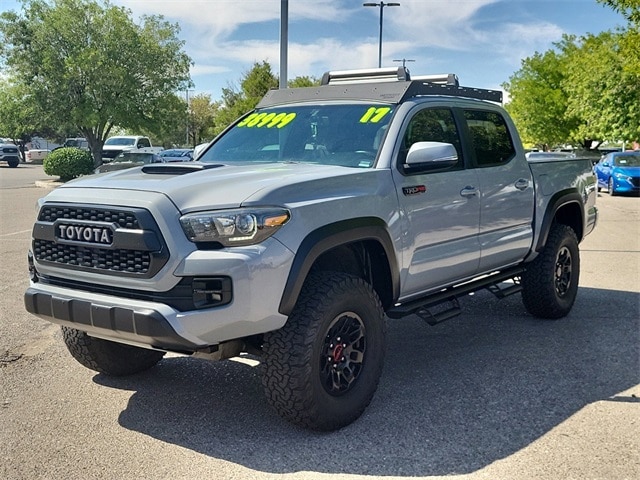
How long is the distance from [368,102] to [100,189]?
6.74 ft

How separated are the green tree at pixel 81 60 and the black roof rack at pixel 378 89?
2478 cm

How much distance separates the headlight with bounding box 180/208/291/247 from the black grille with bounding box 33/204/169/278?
167 millimetres

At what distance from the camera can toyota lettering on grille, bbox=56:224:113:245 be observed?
3590mm

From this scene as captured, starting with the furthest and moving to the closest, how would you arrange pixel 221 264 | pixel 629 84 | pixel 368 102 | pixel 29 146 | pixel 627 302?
pixel 29 146
pixel 629 84
pixel 627 302
pixel 368 102
pixel 221 264

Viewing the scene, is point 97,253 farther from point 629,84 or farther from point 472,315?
point 629,84

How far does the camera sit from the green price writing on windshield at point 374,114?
4734 millimetres

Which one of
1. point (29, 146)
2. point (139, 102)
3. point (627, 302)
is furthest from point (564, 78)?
point (29, 146)

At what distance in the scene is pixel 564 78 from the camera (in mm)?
44625

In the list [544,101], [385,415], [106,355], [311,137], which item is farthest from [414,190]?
[544,101]

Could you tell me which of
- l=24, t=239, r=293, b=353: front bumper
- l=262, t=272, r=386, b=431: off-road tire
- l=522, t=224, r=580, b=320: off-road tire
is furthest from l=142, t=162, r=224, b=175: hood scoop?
l=522, t=224, r=580, b=320: off-road tire

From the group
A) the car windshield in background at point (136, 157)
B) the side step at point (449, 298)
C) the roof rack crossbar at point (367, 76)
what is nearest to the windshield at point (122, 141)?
the car windshield in background at point (136, 157)

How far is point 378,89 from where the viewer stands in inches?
194

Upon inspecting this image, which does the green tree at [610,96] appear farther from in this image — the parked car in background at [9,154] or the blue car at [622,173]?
the parked car in background at [9,154]

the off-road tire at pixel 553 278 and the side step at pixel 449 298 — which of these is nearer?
the side step at pixel 449 298
